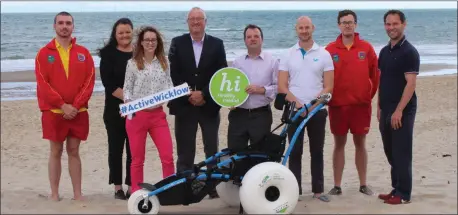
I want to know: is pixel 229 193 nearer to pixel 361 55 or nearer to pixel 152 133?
pixel 152 133

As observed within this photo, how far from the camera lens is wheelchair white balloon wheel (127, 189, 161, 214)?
5.19m

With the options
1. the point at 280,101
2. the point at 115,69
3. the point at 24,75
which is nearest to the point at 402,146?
the point at 280,101

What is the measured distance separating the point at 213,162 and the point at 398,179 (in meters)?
1.82

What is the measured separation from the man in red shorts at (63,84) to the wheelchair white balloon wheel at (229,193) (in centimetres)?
144

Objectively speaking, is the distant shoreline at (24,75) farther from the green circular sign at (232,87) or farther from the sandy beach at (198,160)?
the green circular sign at (232,87)

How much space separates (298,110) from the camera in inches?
216

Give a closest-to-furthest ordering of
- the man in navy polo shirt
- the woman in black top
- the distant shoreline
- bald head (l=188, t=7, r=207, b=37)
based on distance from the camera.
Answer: the man in navy polo shirt
bald head (l=188, t=7, r=207, b=37)
the woman in black top
the distant shoreline

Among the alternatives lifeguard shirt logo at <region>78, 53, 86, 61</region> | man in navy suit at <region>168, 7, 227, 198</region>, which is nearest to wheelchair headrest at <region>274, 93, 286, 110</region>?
man in navy suit at <region>168, 7, 227, 198</region>

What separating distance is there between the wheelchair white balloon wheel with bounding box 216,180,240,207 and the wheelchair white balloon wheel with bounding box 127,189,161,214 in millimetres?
745

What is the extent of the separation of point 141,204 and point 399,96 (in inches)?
101

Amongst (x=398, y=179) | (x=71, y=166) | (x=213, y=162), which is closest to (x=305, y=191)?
(x=398, y=179)

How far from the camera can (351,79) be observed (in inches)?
230

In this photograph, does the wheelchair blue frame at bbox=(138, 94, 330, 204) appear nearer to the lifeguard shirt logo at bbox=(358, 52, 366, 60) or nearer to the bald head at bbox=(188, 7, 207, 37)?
the lifeguard shirt logo at bbox=(358, 52, 366, 60)

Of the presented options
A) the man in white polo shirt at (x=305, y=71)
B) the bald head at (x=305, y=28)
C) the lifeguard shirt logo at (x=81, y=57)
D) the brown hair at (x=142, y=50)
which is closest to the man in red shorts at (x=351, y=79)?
the man in white polo shirt at (x=305, y=71)
